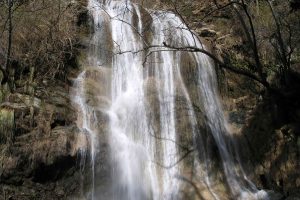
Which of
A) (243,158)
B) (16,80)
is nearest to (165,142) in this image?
(243,158)

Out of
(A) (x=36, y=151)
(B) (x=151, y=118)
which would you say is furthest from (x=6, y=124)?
(B) (x=151, y=118)

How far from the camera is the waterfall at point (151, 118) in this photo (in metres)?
11.4

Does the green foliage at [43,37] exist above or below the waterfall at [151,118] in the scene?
above

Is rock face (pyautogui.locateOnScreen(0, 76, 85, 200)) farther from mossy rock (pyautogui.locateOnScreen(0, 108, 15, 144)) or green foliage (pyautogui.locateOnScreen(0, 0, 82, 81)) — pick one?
green foliage (pyautogui.locateOnScreen(0, 0, 82, 81))

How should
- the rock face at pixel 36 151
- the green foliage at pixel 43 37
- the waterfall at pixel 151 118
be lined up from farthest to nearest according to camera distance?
the green foliage at pixel 43 37 → the waterfall at pixel 151 118 → the rock face at pixel 36 151

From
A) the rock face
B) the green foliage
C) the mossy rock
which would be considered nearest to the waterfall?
the rock face

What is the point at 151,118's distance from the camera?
12688 mm

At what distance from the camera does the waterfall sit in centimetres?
1138

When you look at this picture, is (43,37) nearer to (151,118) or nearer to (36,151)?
(151,118)

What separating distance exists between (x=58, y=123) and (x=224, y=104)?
18.7ft

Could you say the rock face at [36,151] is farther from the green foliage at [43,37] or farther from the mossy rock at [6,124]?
the green foliage at [43,37]

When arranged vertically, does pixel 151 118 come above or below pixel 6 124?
above

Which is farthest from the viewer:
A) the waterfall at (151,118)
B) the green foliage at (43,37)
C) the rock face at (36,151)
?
the green foliage at (43,37)

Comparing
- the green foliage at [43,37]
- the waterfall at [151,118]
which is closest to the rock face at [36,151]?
the waterfall at [151,118]
